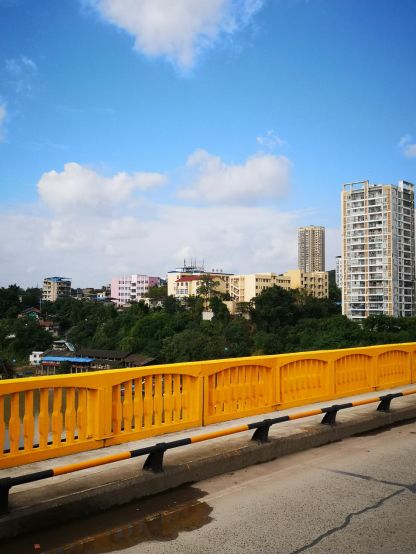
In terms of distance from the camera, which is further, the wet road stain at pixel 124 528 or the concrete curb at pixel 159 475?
the concrete curb at pixel 159 475

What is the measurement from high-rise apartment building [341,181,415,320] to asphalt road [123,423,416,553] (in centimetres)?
10717

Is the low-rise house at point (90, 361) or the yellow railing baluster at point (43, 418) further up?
the yellow railing baluster at point (43, 418)

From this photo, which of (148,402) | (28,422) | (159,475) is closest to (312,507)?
(159,475)

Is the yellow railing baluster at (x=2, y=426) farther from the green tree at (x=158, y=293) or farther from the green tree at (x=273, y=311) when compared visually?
the green tree at (x=158, y=293)

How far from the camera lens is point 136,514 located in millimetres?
4922

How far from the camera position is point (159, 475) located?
5.50 metres

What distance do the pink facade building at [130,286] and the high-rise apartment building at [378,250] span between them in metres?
90.2

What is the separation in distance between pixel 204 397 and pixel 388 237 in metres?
113

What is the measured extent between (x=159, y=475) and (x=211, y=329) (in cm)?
8528

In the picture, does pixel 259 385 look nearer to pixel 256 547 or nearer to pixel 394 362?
pixel 256 547

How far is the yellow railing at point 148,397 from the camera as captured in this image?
5.55 m

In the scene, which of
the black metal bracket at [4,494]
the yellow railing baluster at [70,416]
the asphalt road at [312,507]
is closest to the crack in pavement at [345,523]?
the asphalt road at [312,507]

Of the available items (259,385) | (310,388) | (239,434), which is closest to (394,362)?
(310,388)

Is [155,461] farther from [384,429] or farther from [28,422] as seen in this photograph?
[384,429]
